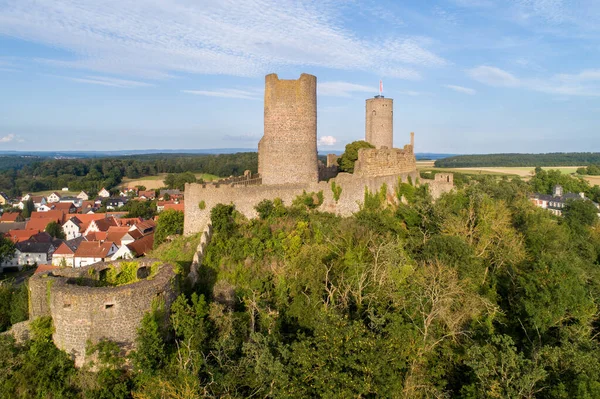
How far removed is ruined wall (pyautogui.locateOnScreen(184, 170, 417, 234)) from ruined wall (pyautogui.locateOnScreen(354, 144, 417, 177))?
172 centimetres

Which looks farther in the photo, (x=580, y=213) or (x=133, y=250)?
(x=580, y=213)

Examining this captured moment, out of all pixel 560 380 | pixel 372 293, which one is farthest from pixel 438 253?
pixel 560 380

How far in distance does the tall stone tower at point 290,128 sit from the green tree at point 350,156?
A: 27.3 feet

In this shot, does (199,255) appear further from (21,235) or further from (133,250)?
(21,235)

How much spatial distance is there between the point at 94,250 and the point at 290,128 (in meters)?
29.7

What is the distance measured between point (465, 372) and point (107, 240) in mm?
Answer: 41445

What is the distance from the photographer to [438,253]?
1719cm

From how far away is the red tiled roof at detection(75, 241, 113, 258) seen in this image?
40.5 m

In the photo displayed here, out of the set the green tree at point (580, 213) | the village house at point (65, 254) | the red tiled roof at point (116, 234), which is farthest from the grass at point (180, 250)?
the green tree at point (580, 213)

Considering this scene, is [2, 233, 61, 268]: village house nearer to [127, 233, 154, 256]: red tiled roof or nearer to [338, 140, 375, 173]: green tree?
[127, 233, 154, 256]: red tiled roof

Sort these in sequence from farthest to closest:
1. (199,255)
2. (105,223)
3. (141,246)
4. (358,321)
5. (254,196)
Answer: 1. (105,223)
2. (141,246)
3. (254,196)
4. (199,255)
5. (358,321)

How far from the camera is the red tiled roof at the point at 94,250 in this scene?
133 ft

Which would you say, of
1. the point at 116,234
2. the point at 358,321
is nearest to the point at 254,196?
the point at 358,321

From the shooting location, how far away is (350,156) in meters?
29.2
